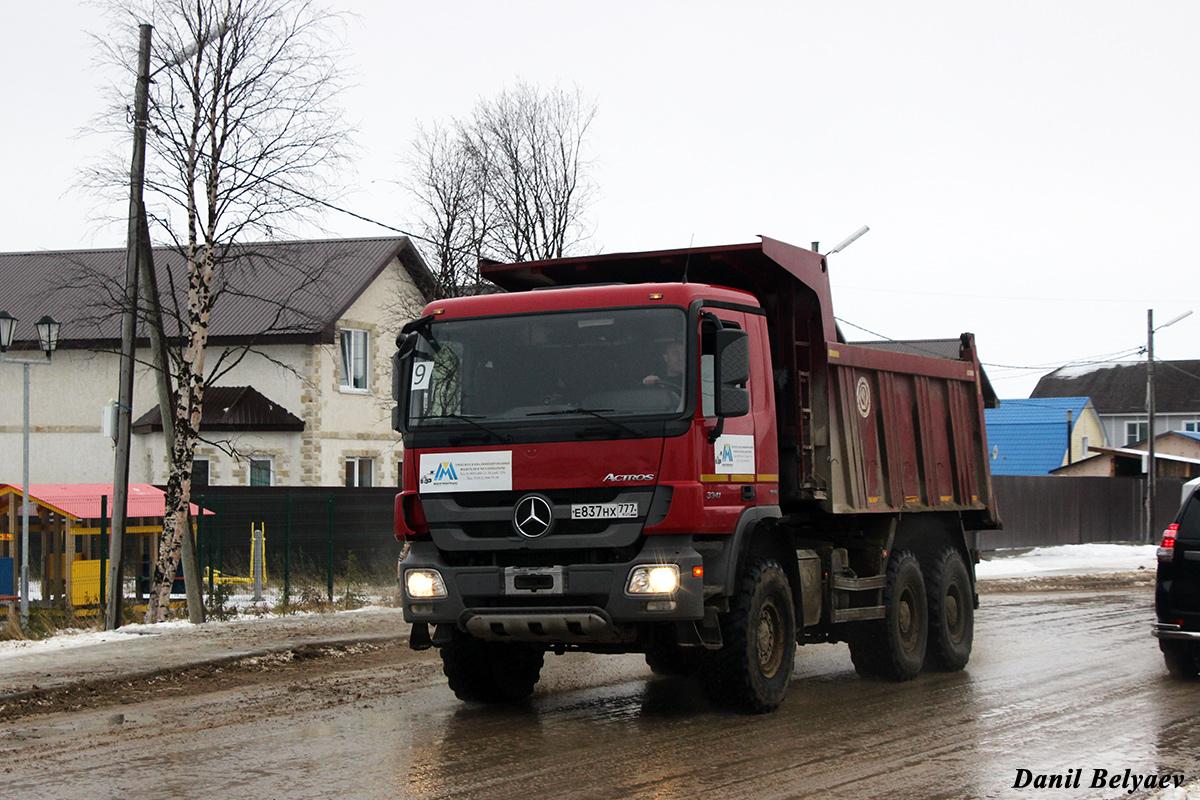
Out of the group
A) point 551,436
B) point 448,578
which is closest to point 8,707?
point 448,578

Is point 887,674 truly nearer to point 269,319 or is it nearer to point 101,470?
point 269,319

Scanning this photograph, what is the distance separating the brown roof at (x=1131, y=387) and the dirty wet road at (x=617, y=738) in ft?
246

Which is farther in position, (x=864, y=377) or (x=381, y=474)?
(x=381, y=474)

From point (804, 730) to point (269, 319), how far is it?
25430 mm

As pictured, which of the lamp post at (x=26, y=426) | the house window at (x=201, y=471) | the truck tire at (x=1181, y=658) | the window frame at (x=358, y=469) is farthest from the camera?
the window frame at (x=358, y=469)

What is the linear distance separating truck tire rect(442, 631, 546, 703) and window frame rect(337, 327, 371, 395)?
22.9 m

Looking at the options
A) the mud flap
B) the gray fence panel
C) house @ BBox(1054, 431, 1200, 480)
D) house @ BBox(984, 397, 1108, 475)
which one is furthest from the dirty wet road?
house @ BBox(984, 397, 1108, 475)

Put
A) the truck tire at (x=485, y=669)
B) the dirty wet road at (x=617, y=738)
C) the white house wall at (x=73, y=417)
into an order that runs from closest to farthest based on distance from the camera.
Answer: the dirty wet road at (x=617, y=738)
the truck tire at (x=485, y=669)
the white house wall at (x=73, y=417)

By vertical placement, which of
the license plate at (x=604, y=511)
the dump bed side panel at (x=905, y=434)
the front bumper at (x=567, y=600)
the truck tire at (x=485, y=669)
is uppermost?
the dump bed side panel at (x=905, y=434)

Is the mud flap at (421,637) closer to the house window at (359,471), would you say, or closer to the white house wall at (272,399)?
the white house wall at (272,399)

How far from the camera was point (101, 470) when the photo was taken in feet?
111

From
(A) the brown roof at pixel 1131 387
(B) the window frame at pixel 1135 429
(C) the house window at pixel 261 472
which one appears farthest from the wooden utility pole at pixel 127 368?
(B) the window frame at pixel 1135 429

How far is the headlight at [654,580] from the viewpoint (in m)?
8.91

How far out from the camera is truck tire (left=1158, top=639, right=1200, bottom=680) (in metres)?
11.7
